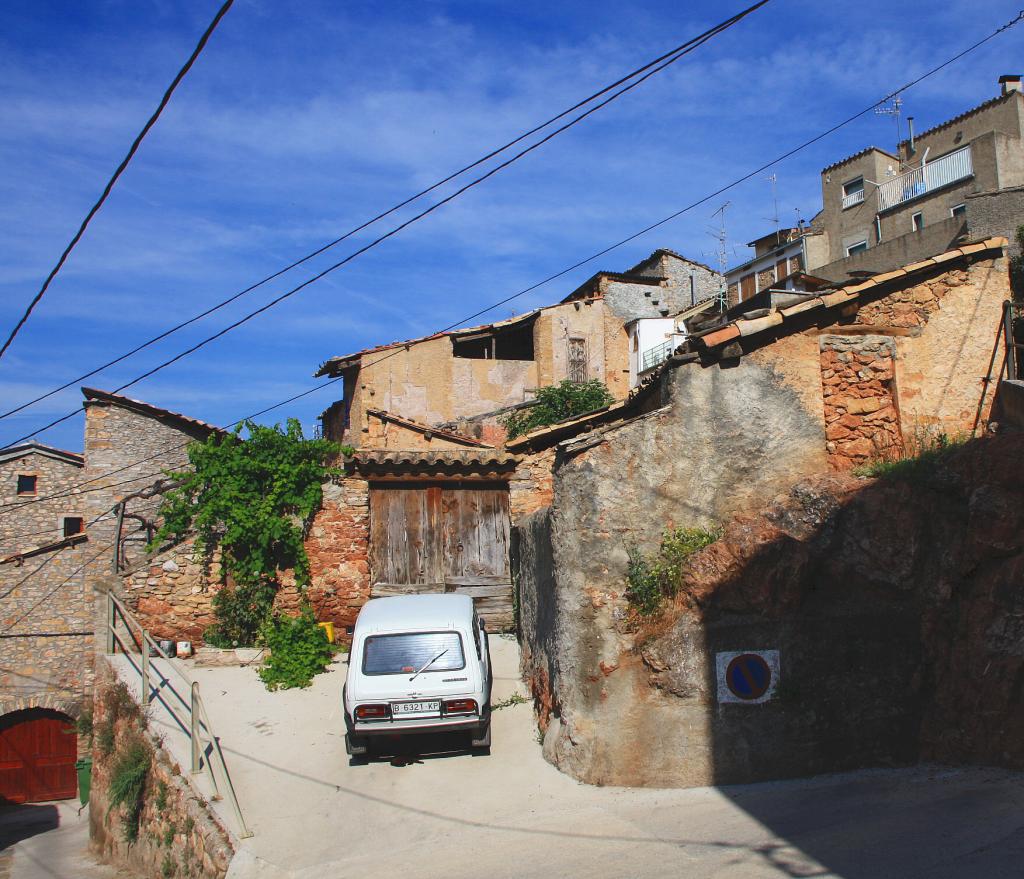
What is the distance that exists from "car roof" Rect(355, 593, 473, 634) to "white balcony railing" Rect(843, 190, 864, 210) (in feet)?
93.2

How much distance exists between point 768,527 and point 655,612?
1468mm

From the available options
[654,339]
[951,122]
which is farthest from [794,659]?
[951,122]

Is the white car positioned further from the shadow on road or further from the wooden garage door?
the shadow on road

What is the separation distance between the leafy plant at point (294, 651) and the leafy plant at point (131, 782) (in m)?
2.10

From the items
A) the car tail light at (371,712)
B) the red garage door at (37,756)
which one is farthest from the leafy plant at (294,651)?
the red garage door at (37,756)

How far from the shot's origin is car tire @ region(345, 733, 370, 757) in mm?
9477

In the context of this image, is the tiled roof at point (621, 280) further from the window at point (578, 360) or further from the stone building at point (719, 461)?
the stone building at point (719, 461)

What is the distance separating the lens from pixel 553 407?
23.1 m

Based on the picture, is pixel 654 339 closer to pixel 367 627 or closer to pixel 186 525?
pixel 186 525

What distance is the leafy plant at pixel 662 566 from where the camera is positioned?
860 cm

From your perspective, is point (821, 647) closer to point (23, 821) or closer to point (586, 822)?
point (586, 822)

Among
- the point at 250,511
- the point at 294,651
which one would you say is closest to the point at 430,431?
the point at 250,511

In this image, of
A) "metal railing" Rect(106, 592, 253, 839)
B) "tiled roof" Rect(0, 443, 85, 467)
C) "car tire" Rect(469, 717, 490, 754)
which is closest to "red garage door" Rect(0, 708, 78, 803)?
"tiled roof" Rect(0, 443, 85, 467)

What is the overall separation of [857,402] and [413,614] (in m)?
5.86
